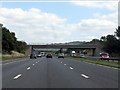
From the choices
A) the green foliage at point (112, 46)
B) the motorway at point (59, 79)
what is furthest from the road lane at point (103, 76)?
the green foliage at point (112, 46)

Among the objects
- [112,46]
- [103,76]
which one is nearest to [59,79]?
[103,76]

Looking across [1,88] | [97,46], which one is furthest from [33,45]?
[1,88]

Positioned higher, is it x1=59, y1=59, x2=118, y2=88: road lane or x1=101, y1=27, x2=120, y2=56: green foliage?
x1=101, y1=27, x2=120, y2=56: green foliage

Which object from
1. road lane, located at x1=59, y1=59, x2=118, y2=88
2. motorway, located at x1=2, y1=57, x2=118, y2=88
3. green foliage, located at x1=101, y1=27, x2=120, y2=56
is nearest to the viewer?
motorway, located at x1=2, y1=57, x2=118, y2=88

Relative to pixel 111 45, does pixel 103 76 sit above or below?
below

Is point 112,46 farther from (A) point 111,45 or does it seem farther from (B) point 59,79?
(B) point 59,79

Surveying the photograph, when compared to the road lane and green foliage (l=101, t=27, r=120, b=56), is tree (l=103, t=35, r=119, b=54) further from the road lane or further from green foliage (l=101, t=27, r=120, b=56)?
the road lane

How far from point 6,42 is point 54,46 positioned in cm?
3727

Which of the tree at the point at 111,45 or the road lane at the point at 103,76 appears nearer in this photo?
the road lane at the point at 103,76

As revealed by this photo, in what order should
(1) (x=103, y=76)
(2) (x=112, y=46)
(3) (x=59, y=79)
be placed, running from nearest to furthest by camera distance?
(3) (x=59, y=79)
(1) (x=103, y=76)
(2) (x=112, y=46)

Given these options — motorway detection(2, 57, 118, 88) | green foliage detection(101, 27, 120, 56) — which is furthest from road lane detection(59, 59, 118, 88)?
green foliage detection(101, 27, 120, 56)

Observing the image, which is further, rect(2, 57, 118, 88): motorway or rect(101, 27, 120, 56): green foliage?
rect(101, 27, 120, 56): green foliage

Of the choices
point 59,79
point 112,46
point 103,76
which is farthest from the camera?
point 112,46

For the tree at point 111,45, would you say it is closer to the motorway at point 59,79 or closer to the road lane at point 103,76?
the road lane at point 103,76
